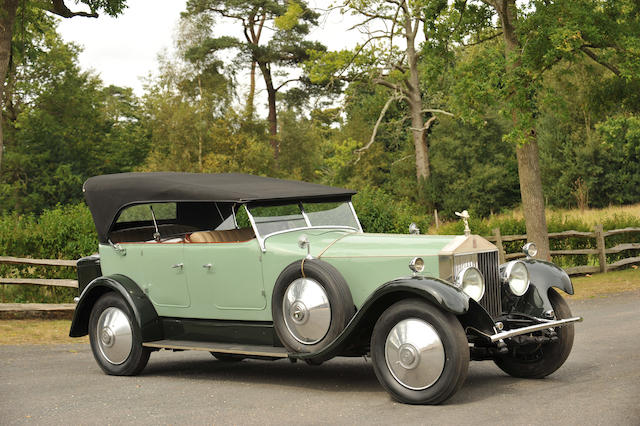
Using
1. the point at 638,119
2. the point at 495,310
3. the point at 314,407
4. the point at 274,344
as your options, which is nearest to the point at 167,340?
the point at 274,344

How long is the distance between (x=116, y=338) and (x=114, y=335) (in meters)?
0.04

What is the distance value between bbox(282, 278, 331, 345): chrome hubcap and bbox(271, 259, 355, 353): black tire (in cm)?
3

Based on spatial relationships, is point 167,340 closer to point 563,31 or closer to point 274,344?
point 274,344

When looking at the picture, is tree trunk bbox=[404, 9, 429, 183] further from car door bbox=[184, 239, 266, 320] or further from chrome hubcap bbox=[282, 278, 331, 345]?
chrome hubcap bbox=[282, 278, 331, 345]

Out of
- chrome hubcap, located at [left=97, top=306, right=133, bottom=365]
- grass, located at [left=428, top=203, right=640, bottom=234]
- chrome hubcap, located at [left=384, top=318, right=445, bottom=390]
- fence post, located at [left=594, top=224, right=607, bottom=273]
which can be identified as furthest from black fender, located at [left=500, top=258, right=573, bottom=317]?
grass, located at [left=428, top=203, right=640, bottom=234]

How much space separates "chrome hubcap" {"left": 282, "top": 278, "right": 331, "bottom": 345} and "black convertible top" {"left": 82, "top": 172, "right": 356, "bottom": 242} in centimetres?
107

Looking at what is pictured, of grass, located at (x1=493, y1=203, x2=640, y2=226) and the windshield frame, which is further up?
the windshield frame

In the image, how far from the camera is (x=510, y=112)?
17.1 metres

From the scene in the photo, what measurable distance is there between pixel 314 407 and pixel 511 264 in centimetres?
232

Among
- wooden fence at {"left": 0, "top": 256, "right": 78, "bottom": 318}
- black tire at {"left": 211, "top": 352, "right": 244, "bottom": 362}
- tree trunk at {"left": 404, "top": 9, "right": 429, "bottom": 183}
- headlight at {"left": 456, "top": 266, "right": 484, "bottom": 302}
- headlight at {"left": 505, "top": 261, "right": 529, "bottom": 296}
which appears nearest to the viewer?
headlight at {"left": 456, "top": 266, "right": 484, "bottom": 302}

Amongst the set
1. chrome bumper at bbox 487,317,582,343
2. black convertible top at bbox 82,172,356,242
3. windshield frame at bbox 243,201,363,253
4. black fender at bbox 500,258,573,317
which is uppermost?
black convertible top at bbox 82,172,356,242

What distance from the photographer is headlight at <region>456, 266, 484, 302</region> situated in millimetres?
6286

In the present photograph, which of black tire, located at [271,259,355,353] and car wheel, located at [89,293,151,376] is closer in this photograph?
black tire, located at [271,259,355,353]

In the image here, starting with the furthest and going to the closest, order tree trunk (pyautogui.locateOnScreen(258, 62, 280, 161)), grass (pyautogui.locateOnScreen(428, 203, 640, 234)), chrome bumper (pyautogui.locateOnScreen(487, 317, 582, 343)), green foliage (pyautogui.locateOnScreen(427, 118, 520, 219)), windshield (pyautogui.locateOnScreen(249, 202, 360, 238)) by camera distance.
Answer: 1. green foliage (pyautogui.locateOnScreen(427, 118, 520, 219))
2. tree trunk (pyautogui.locateOnScreen(258, 62, 280, 161))
3. grass (pyautogui.locateOnScreen(428, 203, 640, 234))
4. windshield (pyautogui.locateOnScreen(249, 202, 360, 238))
5. chrome bumper (pyautogui.locateOnScreen(487, 317, 582, 343))
